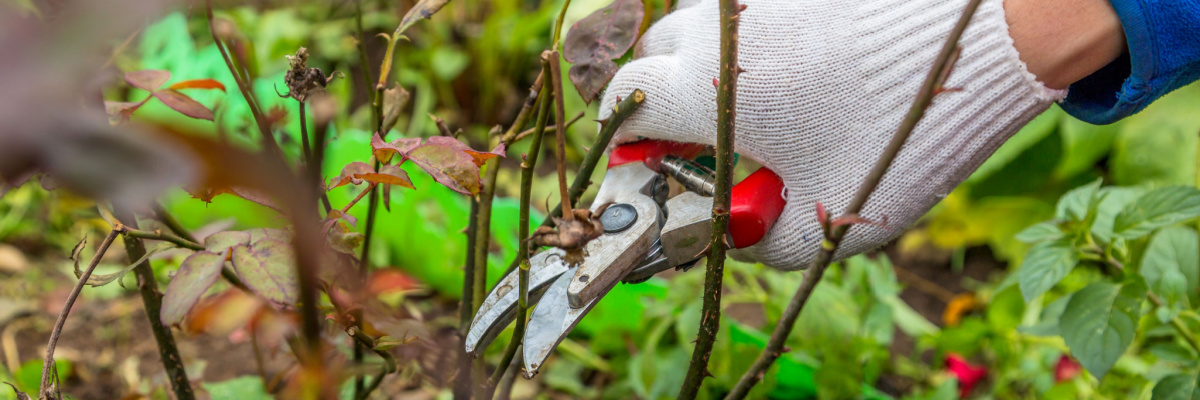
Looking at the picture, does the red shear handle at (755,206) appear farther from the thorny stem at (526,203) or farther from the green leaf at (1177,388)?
the green leaf at (1177,388)

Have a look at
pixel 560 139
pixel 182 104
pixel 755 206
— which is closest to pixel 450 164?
pixel 560 139

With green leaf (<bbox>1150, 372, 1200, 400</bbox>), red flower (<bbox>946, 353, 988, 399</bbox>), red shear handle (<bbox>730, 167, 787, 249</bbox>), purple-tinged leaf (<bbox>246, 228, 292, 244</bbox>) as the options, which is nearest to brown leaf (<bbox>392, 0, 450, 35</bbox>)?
purple-tinged leaf (<bbox>246, 228, 292, 244</bbox>)

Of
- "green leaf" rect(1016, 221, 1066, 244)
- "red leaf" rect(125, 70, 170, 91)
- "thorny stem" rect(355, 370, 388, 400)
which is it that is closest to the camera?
"red leaf" rect(125, 70, 170, 91)

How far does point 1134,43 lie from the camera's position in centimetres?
80

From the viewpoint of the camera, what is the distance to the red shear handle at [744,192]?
86 centimetres

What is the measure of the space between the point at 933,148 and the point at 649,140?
32 centimetres

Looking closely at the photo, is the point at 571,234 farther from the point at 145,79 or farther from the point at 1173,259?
the point at 1173,259

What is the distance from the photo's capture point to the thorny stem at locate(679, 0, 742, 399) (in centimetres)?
56

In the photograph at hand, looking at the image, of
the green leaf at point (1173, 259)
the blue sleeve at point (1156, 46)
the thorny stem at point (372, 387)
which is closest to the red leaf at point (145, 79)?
the thorny stem at point (372, 387)

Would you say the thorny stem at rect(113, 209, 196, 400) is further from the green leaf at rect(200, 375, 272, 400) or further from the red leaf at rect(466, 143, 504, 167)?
the red leaf at rect(466, 143, 504, 167)

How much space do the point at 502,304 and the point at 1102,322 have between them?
706 millimetres

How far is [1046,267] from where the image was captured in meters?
0.97

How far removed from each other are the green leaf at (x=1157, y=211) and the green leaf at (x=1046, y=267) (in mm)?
64

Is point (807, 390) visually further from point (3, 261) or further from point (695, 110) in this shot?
point (3, 261)
